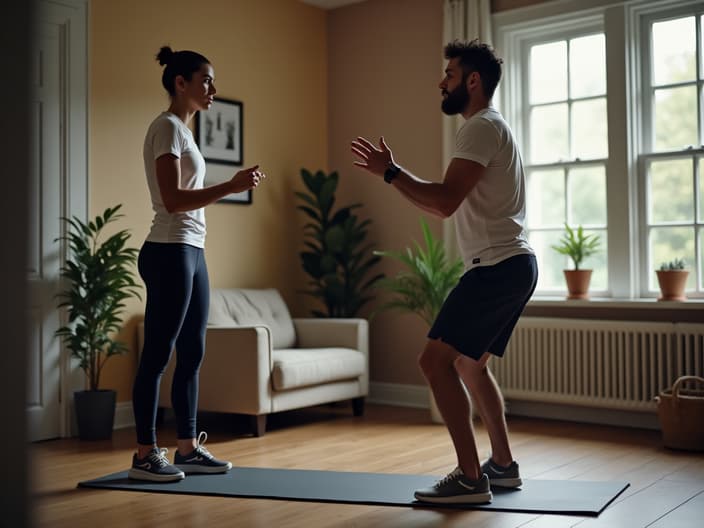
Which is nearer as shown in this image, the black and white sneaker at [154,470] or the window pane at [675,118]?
the black and white sneaker at [154,470]

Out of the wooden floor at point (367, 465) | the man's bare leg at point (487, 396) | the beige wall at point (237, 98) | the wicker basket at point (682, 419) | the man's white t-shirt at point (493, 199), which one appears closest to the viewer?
the wooden floor at point (367, 465)

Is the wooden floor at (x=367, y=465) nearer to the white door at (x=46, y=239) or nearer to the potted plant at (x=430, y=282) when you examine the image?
the white door at (x=46, y=239)

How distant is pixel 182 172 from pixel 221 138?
2130 millimetres

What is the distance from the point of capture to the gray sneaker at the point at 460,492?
2877 mm

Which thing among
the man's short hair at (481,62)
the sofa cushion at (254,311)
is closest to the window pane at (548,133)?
the sofa cushion at (254,311)

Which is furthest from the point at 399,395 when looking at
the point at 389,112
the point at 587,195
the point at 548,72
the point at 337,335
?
the point at 548,72

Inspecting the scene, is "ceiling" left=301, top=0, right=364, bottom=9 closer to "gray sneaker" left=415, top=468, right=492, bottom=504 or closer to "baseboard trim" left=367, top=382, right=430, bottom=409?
"baseboard trim" left=367, top=382, right=430, bottom=409

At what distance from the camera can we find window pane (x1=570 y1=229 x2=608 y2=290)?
495 centimetres

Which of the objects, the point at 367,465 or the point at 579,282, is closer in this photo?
the point at 367,465

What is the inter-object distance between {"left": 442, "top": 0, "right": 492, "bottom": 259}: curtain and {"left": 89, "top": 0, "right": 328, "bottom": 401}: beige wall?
1177 mm

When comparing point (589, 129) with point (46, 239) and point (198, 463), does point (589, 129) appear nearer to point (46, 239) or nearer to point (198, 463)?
point (198, 463)

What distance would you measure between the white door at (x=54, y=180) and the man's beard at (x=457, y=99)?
2.45 m

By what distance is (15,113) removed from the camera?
813 mm

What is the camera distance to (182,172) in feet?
10.8
